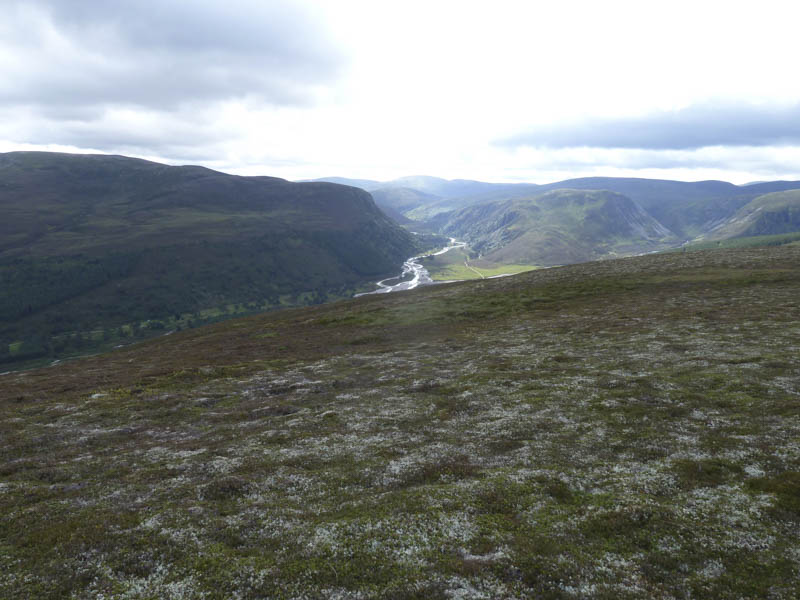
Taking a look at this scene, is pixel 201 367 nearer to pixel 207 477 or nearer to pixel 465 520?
pixel 207 477

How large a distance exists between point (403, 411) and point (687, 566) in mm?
21042

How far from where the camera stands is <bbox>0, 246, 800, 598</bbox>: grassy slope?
14.0m

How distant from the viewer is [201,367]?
5378cm

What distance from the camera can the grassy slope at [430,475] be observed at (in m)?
14.0

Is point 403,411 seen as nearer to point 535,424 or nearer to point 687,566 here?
point 535,424

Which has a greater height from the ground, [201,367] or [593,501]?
[593,501]

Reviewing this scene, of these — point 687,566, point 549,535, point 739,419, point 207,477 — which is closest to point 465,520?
point 549,535

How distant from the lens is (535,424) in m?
27.3

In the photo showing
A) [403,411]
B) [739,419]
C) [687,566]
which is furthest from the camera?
[403,411]

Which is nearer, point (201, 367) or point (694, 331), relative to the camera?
point (694, 331)

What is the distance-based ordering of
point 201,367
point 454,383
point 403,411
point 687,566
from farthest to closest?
point 201,367, point 454,383, point 403,411, point 687,566

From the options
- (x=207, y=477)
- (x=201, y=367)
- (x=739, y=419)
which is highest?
(x=739, y=419)

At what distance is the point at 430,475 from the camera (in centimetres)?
2153

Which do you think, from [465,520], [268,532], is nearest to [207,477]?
[268,532]
